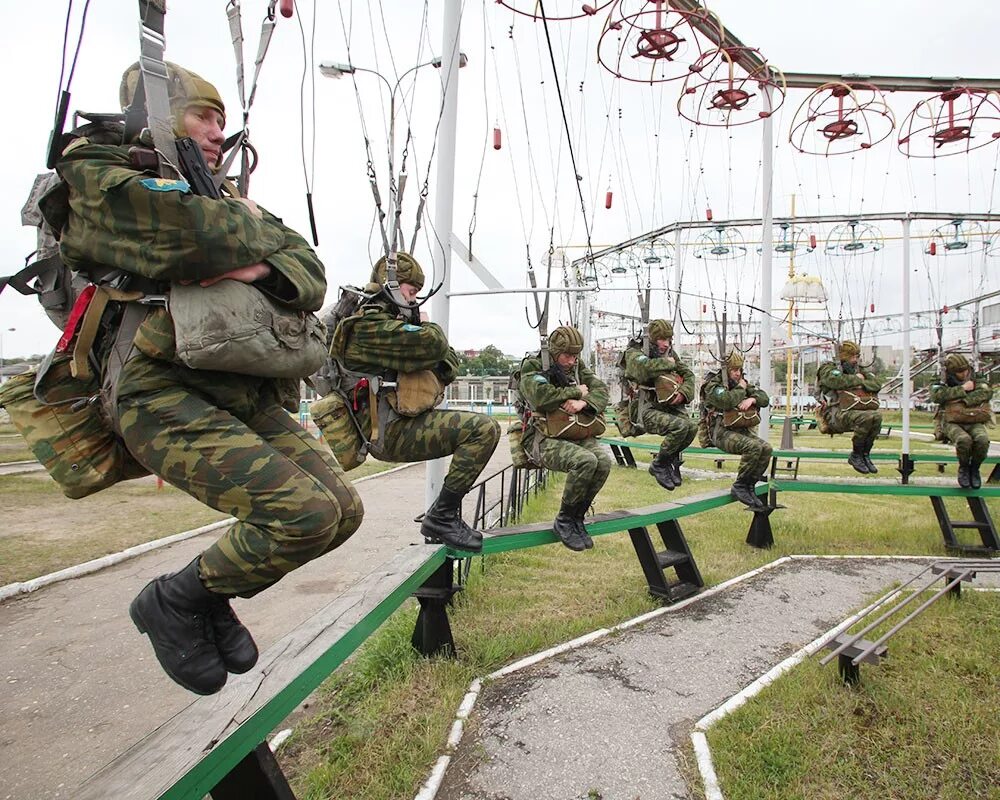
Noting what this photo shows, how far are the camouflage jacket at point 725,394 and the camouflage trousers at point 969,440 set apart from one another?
3068mm

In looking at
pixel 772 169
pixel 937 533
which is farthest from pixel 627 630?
pixel 772 169

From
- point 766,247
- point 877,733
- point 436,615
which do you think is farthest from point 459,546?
point 766,247

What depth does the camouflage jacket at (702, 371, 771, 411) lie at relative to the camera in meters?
8.98

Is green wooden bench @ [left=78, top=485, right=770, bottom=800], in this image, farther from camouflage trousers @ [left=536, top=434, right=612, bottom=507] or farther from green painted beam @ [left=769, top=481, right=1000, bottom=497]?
green painted beam @ [left=769, top=481, right=1000, bottom=497]

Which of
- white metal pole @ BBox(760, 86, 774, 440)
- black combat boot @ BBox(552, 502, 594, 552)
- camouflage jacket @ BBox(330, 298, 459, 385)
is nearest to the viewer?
camouflage jacket @ BBox(330, 298, 459, 385)

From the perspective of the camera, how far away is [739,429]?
899 cm

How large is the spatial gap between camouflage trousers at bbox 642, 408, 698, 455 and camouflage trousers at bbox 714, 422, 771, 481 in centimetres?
49

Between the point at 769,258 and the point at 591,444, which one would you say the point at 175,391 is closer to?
the point at 591,444

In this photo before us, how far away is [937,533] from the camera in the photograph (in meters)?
9.55

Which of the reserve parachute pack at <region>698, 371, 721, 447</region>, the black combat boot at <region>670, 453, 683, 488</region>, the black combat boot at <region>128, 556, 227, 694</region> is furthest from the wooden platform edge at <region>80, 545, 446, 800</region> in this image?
the reserve parachute pack at <region>698, 371, 721, 447</region>

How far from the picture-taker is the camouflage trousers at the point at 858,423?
10211mm

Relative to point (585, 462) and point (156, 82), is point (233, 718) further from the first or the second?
point (585, 462)

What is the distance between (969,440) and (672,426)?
4.75 metres

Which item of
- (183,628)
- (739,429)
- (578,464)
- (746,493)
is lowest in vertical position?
(746,493)
